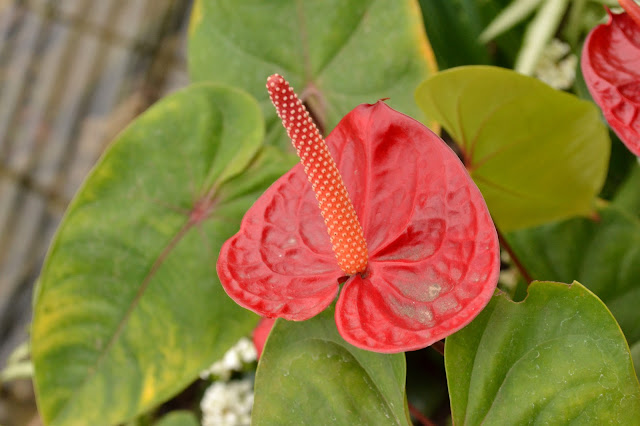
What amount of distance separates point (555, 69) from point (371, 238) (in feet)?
1.66

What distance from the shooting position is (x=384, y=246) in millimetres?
424

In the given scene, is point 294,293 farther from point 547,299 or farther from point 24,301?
point 24,301

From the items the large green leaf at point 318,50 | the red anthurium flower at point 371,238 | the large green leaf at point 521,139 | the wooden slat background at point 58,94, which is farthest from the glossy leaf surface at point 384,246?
the wooden slat background at point 58,94

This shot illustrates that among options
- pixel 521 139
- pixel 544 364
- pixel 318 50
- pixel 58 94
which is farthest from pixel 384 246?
pixel 58 94

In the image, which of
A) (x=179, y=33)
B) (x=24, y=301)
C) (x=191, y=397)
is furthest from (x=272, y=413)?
(x=179, y=33)

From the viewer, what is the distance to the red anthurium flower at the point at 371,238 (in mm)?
364

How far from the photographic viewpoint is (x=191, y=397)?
987mm

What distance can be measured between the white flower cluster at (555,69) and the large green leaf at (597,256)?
0.20m

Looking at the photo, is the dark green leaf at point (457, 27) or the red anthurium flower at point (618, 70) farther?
the dark green leaf at point (457, 27)

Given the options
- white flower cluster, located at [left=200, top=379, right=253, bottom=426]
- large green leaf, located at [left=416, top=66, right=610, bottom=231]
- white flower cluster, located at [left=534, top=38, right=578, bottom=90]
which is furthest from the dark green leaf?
white flower cluster, located at [left=200, top=379, right=253, bottom=426]

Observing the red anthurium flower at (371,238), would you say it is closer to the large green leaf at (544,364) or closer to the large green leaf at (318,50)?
the large green leaf at (544,364)

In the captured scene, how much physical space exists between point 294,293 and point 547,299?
17cm

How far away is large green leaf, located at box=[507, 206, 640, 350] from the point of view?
26.4 inches

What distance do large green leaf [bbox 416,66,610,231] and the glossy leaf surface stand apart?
0.35 ft
